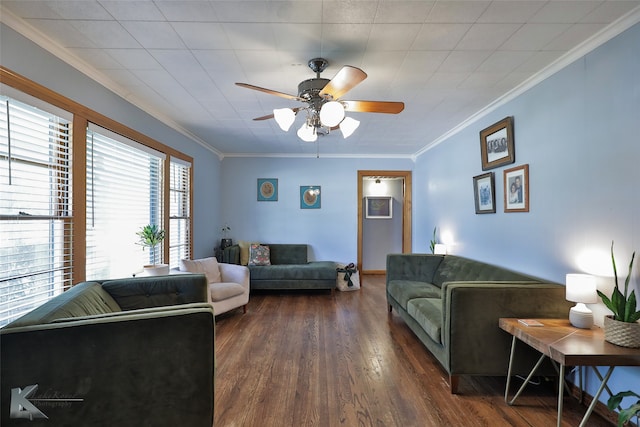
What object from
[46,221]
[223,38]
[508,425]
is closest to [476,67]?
[223,38]

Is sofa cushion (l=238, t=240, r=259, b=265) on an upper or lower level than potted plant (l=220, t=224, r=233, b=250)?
lower

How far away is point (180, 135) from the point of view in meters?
4.05

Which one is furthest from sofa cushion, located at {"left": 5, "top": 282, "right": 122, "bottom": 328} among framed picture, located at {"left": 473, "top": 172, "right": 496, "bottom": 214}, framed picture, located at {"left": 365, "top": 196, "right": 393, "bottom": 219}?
framed picture, located at {"left": 365, "top": 196, "right": 393, "bottom": 219}

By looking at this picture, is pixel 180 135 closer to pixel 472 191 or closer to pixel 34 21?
pixel 34 21

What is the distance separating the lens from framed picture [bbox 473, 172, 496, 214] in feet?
10.3

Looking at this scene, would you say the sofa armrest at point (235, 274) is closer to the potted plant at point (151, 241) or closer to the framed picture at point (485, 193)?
the potted plant at point (151, 241)

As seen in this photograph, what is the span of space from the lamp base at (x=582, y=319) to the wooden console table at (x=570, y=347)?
0.03 metres

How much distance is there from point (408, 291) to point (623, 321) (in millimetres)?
1805

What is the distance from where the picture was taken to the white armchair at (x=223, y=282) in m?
3.46

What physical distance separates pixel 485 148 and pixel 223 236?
461cm

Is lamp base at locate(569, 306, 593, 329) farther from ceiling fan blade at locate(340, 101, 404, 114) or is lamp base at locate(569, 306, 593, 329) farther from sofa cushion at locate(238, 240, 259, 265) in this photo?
sofa cushion at locate(238, 240, 259, 265)

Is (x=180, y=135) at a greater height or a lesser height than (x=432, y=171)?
greater

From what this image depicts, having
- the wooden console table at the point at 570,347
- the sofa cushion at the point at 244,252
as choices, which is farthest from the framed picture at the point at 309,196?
the wooden console table at the point at 570,347

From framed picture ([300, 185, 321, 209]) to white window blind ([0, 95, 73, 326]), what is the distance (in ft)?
12.8
